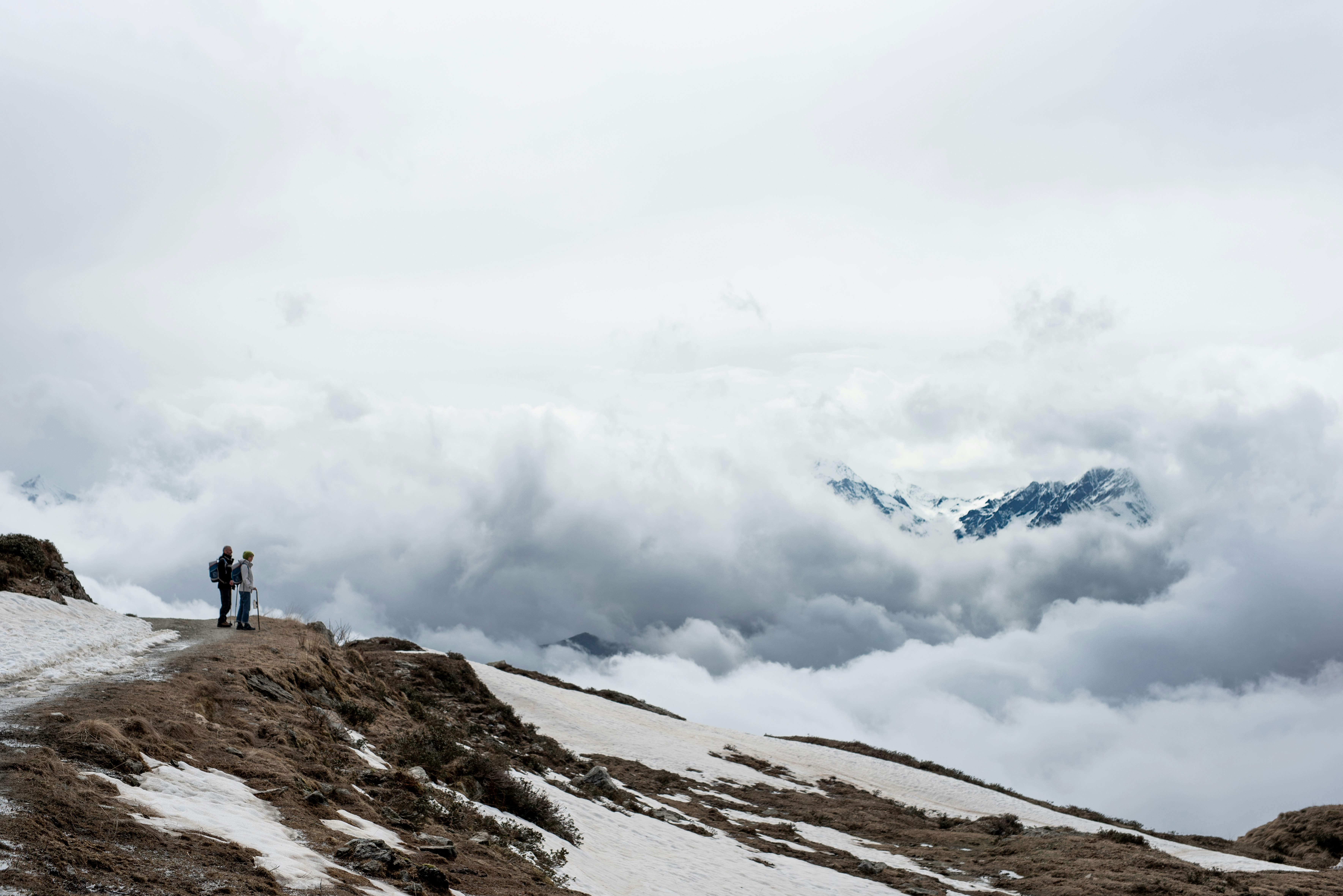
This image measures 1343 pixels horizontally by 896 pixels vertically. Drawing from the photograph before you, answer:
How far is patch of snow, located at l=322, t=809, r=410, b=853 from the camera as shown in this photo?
9.72m

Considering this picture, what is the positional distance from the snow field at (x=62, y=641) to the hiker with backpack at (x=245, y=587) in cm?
179

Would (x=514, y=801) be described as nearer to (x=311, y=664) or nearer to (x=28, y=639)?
(x=311, y=664)

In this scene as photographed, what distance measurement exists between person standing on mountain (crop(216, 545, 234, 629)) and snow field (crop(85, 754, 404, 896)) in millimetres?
14779

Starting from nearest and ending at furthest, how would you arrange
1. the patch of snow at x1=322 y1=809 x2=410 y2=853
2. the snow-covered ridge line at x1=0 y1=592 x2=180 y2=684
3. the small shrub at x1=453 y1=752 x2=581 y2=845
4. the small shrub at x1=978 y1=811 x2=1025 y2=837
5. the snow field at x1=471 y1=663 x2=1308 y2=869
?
the patch of snow at x1=322 y1=809 x2=410 y2=853 → the snow-covered ridge line at x1=0 y1=592 x2=180 y2=684 → the small shrub at x1=453 y1=752 x2=581 y2=845 → the small shrub at x1=978 y1=811 x2=1025 y2=837 → the snow field at x1=471 y1=663 x2=1308 y2=869

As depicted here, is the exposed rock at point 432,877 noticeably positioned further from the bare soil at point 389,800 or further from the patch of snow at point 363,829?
the patch of snow at point 363,829

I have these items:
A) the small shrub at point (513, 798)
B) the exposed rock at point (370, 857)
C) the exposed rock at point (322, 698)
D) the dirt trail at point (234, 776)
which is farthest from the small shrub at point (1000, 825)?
the exposed rock at point (370, 857)

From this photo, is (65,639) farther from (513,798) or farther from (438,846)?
(438,846)

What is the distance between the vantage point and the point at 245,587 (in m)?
22.7

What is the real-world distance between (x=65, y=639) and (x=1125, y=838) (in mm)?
33511

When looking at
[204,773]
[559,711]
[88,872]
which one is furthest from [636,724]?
[88,872]

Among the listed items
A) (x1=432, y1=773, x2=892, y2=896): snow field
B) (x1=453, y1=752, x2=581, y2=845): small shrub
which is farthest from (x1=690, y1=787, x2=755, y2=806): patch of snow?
(x1=453, y1=752, x2=581, y2=845): small shrub

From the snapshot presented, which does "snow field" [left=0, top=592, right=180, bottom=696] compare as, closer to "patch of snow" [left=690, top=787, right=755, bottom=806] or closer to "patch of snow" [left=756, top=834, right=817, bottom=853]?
"patch of snow" [left=756, top=834, right=817, bottom=853]

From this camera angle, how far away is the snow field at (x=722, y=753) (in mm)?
36594

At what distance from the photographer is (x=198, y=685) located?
13.6m
